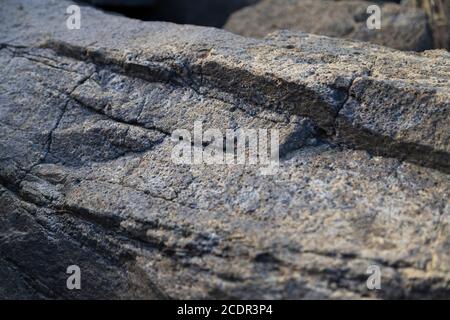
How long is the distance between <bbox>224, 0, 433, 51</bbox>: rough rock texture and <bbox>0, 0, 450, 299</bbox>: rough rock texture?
54.4 inches

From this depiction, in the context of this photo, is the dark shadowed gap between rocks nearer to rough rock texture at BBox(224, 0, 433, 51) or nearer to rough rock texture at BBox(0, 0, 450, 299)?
rough rock texture at BBox(224, 0, 433, 51)

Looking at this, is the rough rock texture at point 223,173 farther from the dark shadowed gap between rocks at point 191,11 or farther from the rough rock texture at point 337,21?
the dark shadowed gap between rocks at point 191,11

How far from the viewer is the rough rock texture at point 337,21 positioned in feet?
17.2

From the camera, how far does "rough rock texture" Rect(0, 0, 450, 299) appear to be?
2865mm

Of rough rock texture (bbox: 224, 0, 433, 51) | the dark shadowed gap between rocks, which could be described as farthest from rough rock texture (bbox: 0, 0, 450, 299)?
the dark shadowed gap between rocks

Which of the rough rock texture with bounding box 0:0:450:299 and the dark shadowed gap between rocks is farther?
the dark shadowed gap between rocks

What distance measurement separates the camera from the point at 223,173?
3.31 metres

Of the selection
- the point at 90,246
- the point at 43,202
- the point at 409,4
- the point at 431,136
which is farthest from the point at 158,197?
the point at 409,4

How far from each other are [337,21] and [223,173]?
273 cm

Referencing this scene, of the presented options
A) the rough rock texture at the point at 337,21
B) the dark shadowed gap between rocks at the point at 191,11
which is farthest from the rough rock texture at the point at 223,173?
the dark shadowed gap between rocks at the point at 191,11

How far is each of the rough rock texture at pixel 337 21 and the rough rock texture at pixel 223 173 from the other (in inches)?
54.4

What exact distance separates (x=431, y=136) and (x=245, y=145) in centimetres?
100

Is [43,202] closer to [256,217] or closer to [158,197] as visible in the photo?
[158,197]

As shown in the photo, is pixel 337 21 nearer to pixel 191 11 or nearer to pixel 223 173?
pixel 191 11
